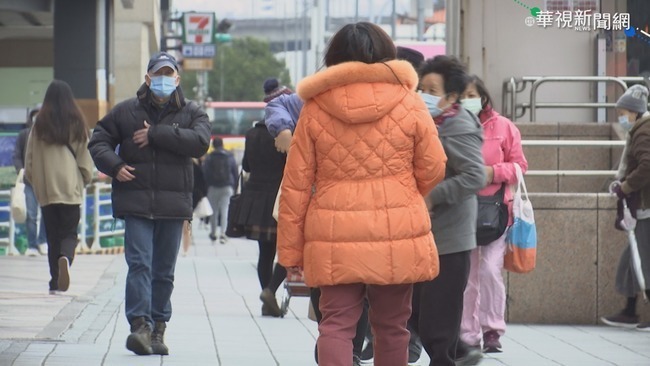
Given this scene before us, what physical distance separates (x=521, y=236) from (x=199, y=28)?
119 feet

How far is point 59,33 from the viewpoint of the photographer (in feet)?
86.3

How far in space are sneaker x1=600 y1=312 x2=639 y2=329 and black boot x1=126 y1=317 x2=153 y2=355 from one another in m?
4.35

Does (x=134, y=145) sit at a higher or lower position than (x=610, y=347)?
higher

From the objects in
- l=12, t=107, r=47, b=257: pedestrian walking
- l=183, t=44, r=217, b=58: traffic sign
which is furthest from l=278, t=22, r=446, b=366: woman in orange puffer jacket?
l=183, t=44, r=217, b=58: traffic sign

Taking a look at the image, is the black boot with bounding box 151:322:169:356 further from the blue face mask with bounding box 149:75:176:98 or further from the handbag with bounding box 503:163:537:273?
the handbag with bounding box 503:163:537:273

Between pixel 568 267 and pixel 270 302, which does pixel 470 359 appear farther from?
pixel 568 267

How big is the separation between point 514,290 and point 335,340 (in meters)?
5.81

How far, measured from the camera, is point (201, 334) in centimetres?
999

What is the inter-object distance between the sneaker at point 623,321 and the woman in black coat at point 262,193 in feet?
8.33

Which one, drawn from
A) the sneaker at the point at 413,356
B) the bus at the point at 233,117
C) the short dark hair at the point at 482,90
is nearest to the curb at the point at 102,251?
the short dark hair at the point at 482,90

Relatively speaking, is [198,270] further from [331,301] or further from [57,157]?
[331,301]

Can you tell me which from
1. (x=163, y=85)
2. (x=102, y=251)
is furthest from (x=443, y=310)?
(x=102, y=251)

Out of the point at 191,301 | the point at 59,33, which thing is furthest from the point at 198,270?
the point at 59,33

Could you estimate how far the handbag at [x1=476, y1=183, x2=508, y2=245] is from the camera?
344 inches
